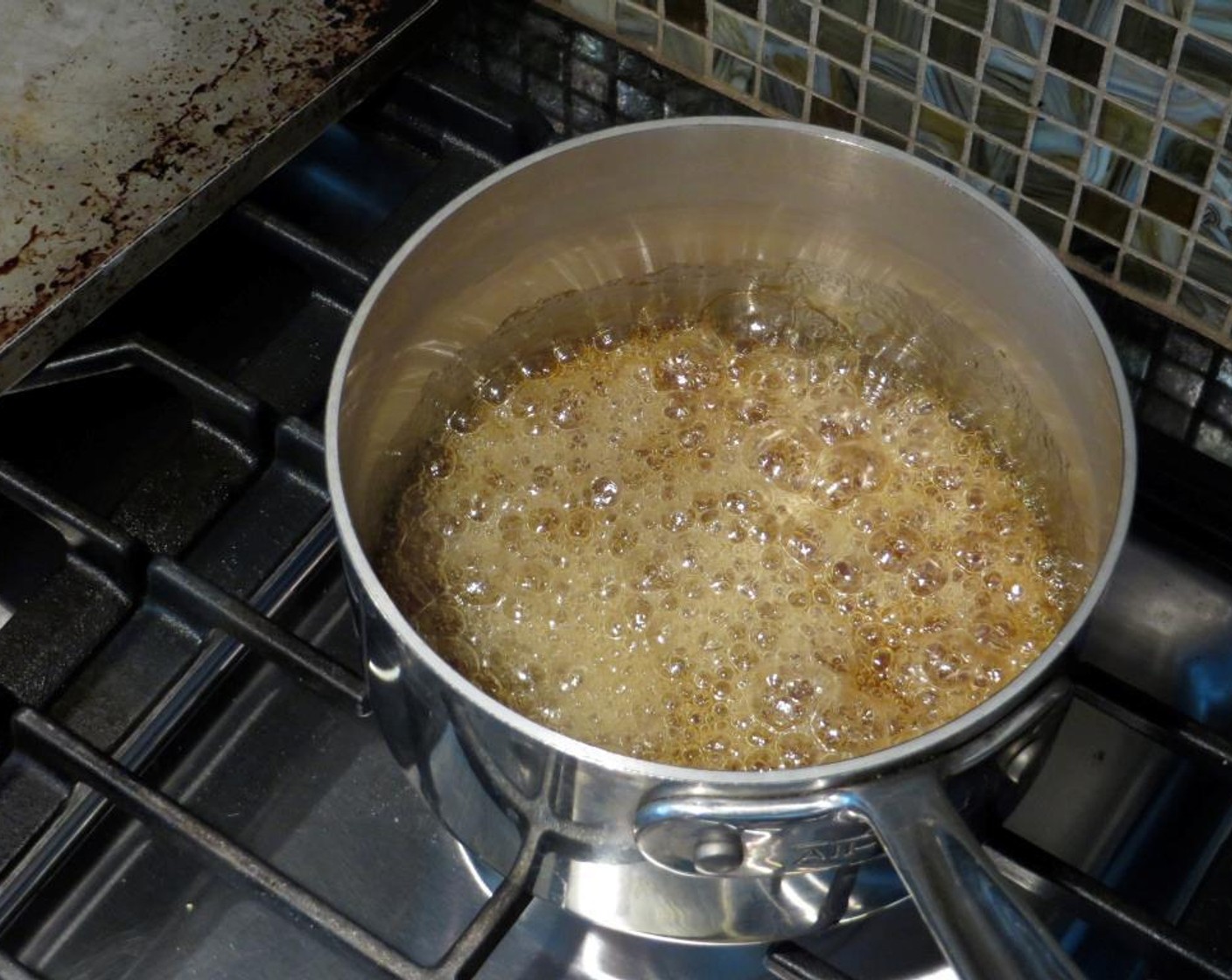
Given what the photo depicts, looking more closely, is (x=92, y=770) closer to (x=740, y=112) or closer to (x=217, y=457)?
(x=217, y=457)

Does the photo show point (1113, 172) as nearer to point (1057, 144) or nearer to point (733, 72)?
point (1057, 144)

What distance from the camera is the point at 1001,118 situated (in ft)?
2.04

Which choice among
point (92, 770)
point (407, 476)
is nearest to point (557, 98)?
point (407, 476)

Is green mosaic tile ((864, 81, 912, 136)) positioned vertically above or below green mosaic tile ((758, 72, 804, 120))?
above

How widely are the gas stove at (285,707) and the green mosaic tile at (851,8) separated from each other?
0.14 m

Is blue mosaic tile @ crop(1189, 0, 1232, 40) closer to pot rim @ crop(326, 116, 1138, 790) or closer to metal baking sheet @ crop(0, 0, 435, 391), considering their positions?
pot rim @ crop(326, 116, 1138, 790)

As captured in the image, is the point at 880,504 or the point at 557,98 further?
the point at 557,98

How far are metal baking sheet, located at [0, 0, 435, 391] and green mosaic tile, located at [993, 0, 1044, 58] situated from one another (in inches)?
9.6

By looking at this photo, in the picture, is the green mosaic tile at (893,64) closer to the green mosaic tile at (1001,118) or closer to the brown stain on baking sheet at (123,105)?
the green mosaic tile at (1001,118)

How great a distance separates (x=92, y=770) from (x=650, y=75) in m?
0.38

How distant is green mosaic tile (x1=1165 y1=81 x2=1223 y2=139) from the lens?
0.56m

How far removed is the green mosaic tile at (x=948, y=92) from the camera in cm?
62

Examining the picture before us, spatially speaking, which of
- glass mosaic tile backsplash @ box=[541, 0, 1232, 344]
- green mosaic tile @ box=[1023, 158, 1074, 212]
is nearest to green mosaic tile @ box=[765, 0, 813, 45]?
glass mosaic tile backsplash @ box=[541, 0, 1232, 344]

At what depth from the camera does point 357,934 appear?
52 cm
